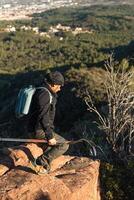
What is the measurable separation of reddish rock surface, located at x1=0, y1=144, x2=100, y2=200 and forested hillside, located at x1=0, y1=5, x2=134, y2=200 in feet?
2.34

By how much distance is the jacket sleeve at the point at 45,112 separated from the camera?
772 centimetres

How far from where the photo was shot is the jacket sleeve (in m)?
7.72

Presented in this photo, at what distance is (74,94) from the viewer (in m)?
34.2

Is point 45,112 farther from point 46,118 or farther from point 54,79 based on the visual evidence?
point 54,79

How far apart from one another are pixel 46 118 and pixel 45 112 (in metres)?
0.11

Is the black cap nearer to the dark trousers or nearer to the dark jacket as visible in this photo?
the dark jacket

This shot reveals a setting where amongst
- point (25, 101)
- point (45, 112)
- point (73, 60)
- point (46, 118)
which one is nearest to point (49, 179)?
point (46, 118)

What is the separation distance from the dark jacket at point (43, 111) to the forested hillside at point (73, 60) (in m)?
2.14

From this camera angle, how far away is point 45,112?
7793mm

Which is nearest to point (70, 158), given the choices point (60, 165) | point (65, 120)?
→ point (60, 165)

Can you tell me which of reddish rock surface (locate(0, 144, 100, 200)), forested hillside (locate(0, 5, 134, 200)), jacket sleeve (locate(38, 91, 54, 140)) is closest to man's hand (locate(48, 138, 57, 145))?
jacket sleeve (locate(38, 91, 54, 140))

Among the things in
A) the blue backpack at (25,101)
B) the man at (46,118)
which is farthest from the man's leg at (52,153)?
the blue backpack at (25,101)

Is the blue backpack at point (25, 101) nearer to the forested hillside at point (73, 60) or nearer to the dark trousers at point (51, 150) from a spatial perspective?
the dark trousers at point (51, 150)

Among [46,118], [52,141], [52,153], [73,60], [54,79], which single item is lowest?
[73,60]
